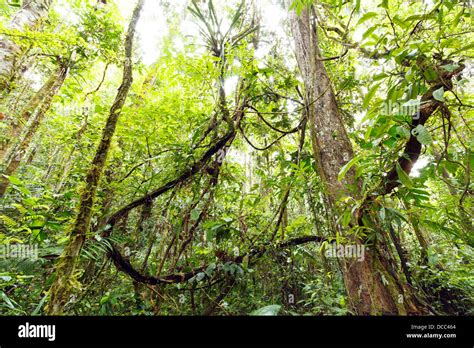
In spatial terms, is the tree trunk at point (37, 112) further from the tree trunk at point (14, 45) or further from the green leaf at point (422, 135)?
the green leaf at point (422, 135)

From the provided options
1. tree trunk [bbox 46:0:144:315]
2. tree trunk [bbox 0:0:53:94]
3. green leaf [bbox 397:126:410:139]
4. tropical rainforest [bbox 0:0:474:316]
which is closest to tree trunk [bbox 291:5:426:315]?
tropical rainforest [bbox 0:0:474:316]

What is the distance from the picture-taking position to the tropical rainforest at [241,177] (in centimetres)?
114

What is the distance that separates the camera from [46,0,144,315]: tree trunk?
114 centimetres

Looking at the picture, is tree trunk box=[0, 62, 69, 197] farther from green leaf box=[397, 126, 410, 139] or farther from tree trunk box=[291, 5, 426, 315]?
green leaf box=[397, 126, 410, 139]

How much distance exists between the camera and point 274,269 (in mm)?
2670

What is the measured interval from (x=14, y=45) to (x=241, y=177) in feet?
8.65

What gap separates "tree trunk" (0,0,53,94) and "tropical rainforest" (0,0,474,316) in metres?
0.02

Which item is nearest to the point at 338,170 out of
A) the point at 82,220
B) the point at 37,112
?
the point at 82,220

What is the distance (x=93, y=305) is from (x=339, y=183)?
2230 millimetres

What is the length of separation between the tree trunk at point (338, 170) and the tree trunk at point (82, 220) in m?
1.40

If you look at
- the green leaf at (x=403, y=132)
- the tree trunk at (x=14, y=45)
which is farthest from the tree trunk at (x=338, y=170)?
the tree trunk at (x=14, y=45)

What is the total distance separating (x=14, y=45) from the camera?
2.43 meters
